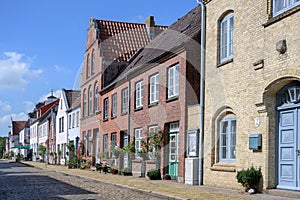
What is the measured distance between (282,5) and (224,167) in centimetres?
593

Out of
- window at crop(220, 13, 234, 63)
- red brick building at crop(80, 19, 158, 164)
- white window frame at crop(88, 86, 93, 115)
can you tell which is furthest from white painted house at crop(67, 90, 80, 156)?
window at crop(220, 13, 234, 63)

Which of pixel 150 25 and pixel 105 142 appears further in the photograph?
pixel 150 25

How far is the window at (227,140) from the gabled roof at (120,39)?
1852cm

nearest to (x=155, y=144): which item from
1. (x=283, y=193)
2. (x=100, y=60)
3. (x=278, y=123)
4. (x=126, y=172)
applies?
(x=126, y=172)

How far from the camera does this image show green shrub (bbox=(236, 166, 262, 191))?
14.4 metres

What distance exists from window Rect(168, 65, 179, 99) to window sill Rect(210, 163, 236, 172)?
16.6ft

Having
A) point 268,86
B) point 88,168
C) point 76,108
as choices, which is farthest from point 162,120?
point 76,108

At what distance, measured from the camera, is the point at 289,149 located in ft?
45.2

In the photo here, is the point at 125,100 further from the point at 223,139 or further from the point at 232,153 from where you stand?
the point at 232,153

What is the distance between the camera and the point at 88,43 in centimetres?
4097

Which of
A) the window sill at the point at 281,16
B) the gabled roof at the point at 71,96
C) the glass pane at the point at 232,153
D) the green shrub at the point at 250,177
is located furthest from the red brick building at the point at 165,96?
the gabled roof at the point at 71,96

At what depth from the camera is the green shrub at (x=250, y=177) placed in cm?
1441

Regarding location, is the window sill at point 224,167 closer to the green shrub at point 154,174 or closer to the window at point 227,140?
the window at point 227,140

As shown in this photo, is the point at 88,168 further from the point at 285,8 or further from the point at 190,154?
the point at 285,8
